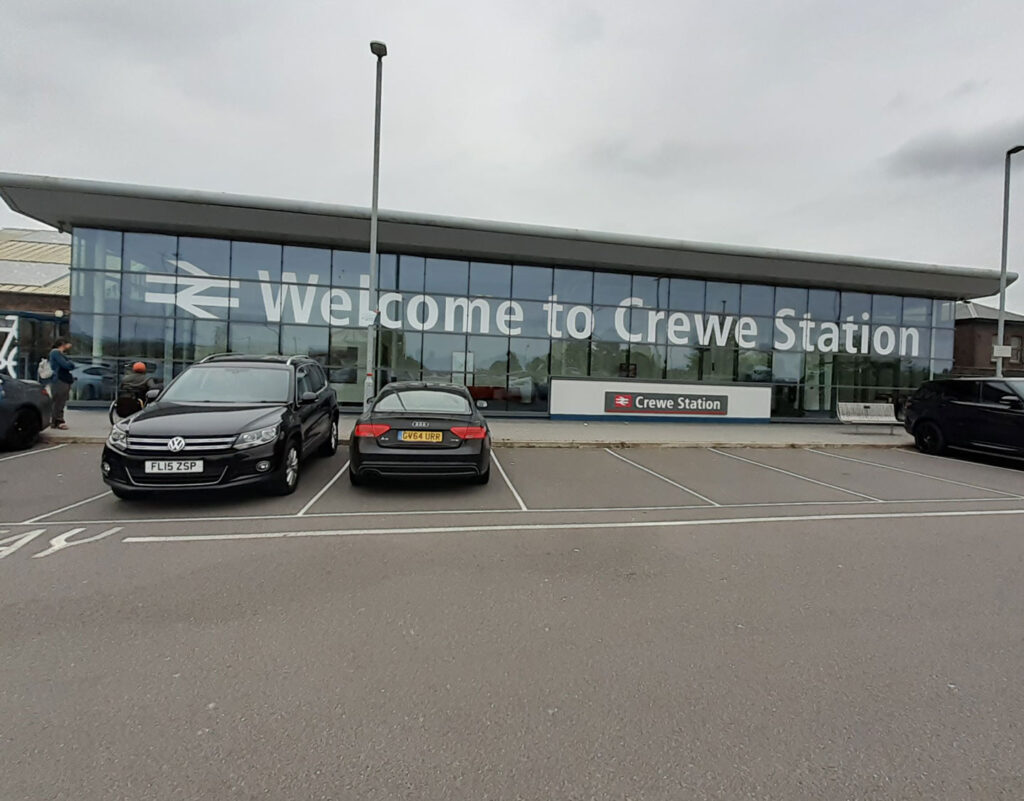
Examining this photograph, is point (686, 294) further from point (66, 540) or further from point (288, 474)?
point (66, 540)

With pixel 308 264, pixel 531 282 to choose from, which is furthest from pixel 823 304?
pixel 308 264

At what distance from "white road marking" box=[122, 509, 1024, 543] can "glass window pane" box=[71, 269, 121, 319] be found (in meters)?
14.0

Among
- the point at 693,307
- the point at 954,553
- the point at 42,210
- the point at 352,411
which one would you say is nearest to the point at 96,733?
the point at 954,553

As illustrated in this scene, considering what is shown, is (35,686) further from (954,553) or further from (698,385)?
(698,385)

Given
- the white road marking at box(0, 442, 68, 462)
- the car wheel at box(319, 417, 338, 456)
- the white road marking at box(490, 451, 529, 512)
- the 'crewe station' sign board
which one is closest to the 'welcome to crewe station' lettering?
the 'crewe station' sign board

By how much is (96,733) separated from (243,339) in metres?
15.8

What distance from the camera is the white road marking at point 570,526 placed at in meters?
5.20

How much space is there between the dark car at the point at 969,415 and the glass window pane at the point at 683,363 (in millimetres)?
6841

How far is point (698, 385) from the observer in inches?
675

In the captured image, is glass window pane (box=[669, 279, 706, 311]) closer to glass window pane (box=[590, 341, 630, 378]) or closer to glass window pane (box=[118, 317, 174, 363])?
glass window pane (box=[590, 341, 630, 378])

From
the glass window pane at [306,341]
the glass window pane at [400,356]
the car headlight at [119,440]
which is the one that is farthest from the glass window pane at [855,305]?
the car headlight at [119,440]

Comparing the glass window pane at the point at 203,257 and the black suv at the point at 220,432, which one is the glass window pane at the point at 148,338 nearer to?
the glass window pane at the point at 203,257

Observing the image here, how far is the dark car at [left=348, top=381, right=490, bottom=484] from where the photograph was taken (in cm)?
672

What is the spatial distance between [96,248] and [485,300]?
1130 cm
